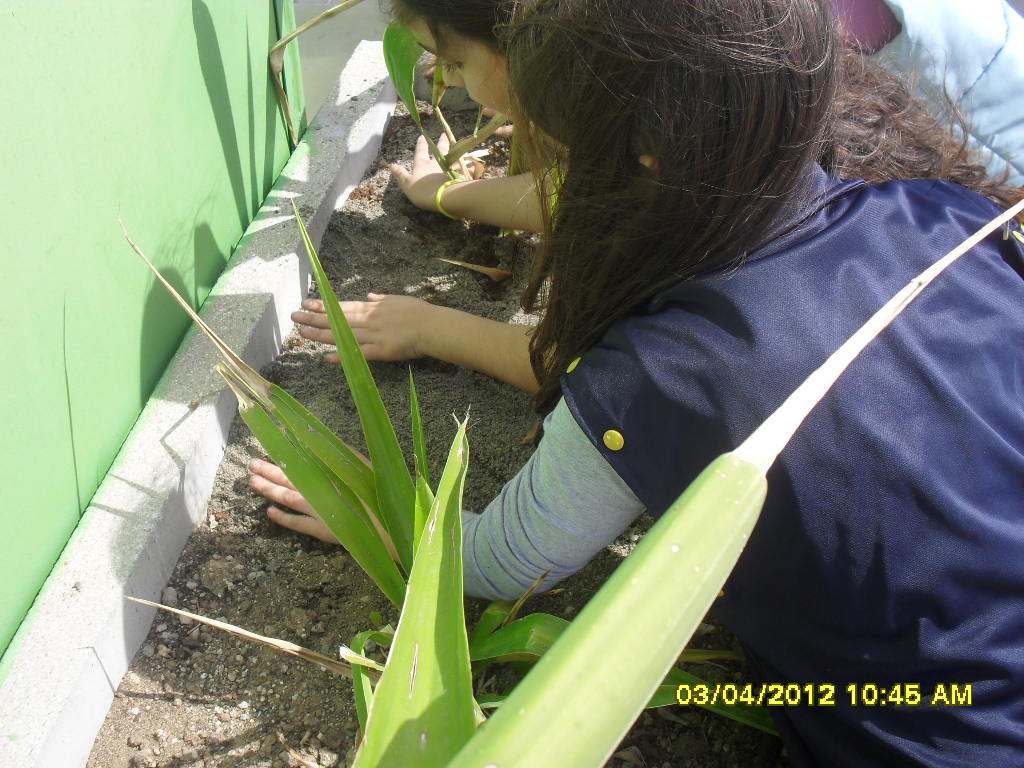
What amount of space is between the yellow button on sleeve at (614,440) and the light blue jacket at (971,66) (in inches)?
30.9

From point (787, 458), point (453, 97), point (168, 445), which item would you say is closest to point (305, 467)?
point (168, 445)

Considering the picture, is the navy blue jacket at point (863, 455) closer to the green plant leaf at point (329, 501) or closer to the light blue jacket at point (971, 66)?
the green plant leaf at point (329, 501)

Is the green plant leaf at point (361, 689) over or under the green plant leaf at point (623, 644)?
under

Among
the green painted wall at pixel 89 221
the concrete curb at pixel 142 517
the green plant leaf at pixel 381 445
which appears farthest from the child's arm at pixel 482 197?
the green plant leaf at pixel 381 445

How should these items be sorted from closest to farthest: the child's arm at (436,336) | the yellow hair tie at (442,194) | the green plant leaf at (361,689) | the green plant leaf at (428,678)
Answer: the green plant leaf at (428,678)
the green plant leaf at (361,689)
the child's arm at (436,336)
the yellow hair tie at (442,194)

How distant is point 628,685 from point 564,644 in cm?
3

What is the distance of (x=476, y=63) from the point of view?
1.03 meters

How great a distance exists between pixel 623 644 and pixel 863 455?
0.44 metres

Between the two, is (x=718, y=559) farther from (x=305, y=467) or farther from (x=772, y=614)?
(x=305, y=467)

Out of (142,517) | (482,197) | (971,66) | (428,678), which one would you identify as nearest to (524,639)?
(428,678)

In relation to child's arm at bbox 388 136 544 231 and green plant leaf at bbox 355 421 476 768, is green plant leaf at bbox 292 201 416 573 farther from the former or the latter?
child's arm at bbox 388 136 544 231

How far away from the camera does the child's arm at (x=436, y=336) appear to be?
130cm
